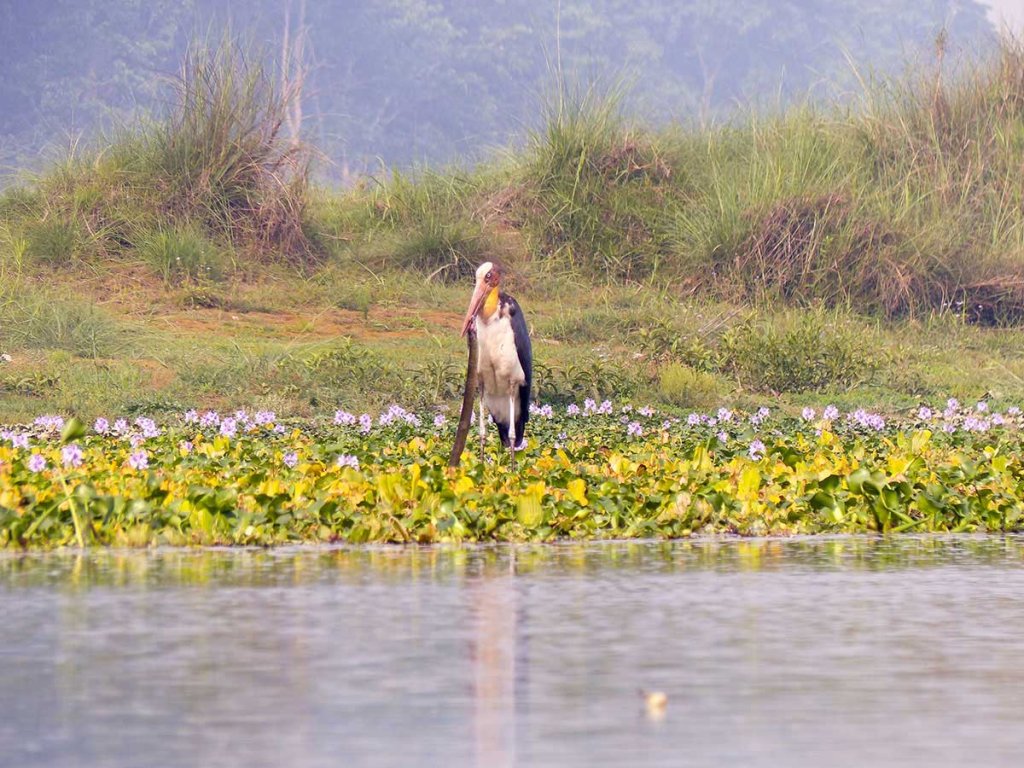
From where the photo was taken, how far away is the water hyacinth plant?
308 inches

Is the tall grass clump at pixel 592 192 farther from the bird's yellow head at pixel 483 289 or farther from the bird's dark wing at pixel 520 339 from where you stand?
the bird's yellow head at pixel 483 289

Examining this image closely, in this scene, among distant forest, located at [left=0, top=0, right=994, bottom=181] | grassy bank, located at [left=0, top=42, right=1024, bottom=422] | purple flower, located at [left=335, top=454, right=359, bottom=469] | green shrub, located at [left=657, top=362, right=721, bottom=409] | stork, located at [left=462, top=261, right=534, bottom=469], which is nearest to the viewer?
purple flower, located at [left=335, top=454, right=359, bottom=469]

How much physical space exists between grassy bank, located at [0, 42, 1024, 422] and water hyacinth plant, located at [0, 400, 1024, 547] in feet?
15.5

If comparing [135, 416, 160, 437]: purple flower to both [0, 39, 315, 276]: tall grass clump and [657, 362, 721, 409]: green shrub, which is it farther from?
[0, 39, 315, 276]: tall grass clump

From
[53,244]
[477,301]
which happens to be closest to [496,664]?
[477,301]

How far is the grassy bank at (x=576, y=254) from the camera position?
16.4 m

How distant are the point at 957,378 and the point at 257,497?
10640 millimetres

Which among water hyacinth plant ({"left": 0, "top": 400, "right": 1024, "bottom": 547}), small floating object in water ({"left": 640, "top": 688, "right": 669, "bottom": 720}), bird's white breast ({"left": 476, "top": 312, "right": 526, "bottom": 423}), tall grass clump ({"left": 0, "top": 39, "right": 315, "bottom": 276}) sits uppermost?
tall grass clump ({"left": 0, "top": 39, "right": 315, "bottom": 276})

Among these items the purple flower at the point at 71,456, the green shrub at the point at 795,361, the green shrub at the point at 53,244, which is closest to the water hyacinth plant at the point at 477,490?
the purple flower at the point at 71,456

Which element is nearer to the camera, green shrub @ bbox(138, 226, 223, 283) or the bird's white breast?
the bird's white breast

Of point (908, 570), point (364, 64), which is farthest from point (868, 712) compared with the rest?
point (364, 64)

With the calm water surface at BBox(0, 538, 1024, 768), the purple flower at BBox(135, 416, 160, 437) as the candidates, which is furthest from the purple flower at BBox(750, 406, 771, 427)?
the calm water surface at BBox(0, 538, 1024, 768)

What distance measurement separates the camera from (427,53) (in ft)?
200

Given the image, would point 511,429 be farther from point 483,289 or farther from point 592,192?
A: point 592,192
